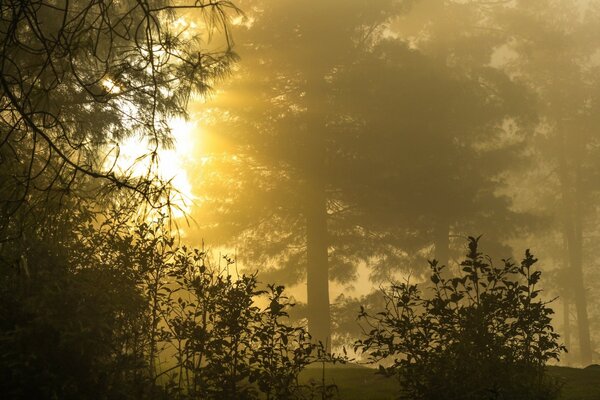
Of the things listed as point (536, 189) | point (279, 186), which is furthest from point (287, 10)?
point (536, 189)

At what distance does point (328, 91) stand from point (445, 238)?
614cm

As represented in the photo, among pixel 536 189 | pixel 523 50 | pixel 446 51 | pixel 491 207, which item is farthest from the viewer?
pixel 536 189

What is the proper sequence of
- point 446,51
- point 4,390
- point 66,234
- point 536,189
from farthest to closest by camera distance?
point 536,189 < point 446,51 < point 66,234 < point 4,390

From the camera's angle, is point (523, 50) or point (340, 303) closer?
point (340, 303)

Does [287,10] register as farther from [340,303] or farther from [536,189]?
[536,189]

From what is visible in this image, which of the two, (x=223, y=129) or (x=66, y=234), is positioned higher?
(x=223, y=129)

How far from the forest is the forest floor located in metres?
0.09

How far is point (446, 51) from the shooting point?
76.6 ft

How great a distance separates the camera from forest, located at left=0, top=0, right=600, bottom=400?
516 cm

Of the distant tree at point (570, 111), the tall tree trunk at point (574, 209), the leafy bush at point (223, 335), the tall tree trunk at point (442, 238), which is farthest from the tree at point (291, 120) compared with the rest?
the tall tree trunk at point (574, 209)

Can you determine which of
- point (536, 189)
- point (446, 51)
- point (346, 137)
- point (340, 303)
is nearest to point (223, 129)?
point (346, 137)

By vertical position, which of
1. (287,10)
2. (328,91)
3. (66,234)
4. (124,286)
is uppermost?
(287,10)

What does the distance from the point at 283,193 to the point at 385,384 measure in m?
8.96

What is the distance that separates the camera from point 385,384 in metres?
9.27
